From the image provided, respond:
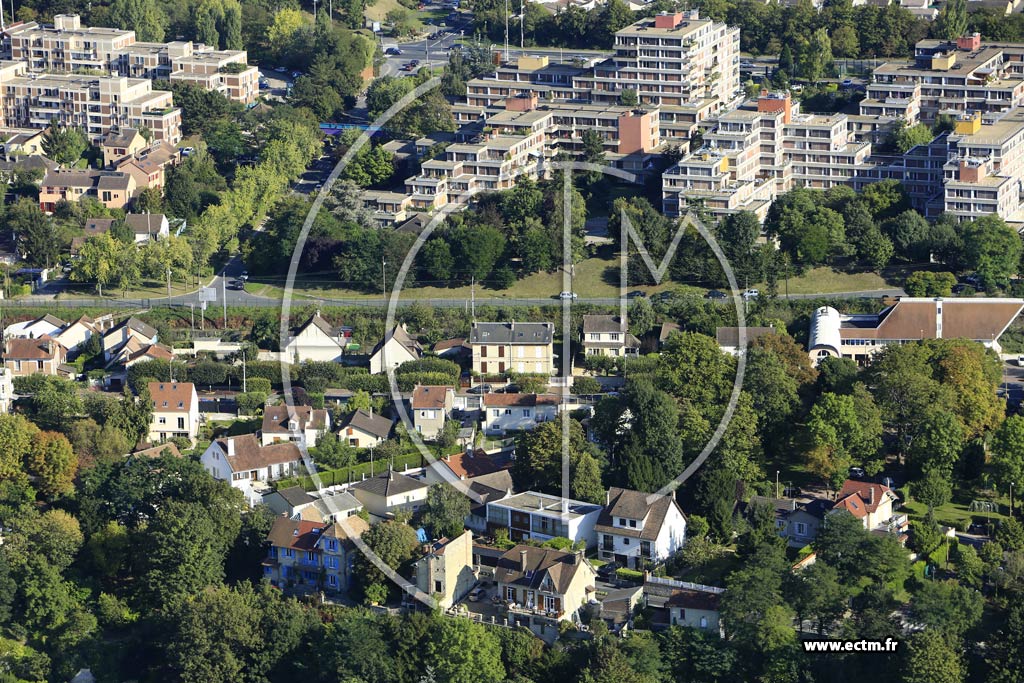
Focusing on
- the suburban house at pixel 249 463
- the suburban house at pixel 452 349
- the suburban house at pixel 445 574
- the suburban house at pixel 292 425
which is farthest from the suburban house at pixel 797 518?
the suburban house at pixel 452 349

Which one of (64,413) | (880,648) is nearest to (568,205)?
(64,413)

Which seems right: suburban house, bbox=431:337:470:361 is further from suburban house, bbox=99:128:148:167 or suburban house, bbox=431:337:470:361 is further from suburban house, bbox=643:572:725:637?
suburban house, bbox=99:128:148:167

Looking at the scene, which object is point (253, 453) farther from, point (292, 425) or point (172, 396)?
point (172, 396)

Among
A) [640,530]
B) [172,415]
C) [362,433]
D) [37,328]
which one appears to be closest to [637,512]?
[640,530]

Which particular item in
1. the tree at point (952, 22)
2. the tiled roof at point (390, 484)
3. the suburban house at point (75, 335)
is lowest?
the tiled roof at point (390, 484)

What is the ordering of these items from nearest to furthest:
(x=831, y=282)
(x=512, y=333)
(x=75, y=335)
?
1. (x=512, y=333)
2. (x=75, y=335)
3. (x=831, y=282)

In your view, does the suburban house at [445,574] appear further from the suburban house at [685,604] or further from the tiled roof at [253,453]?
the tiled roof at [253,453]
